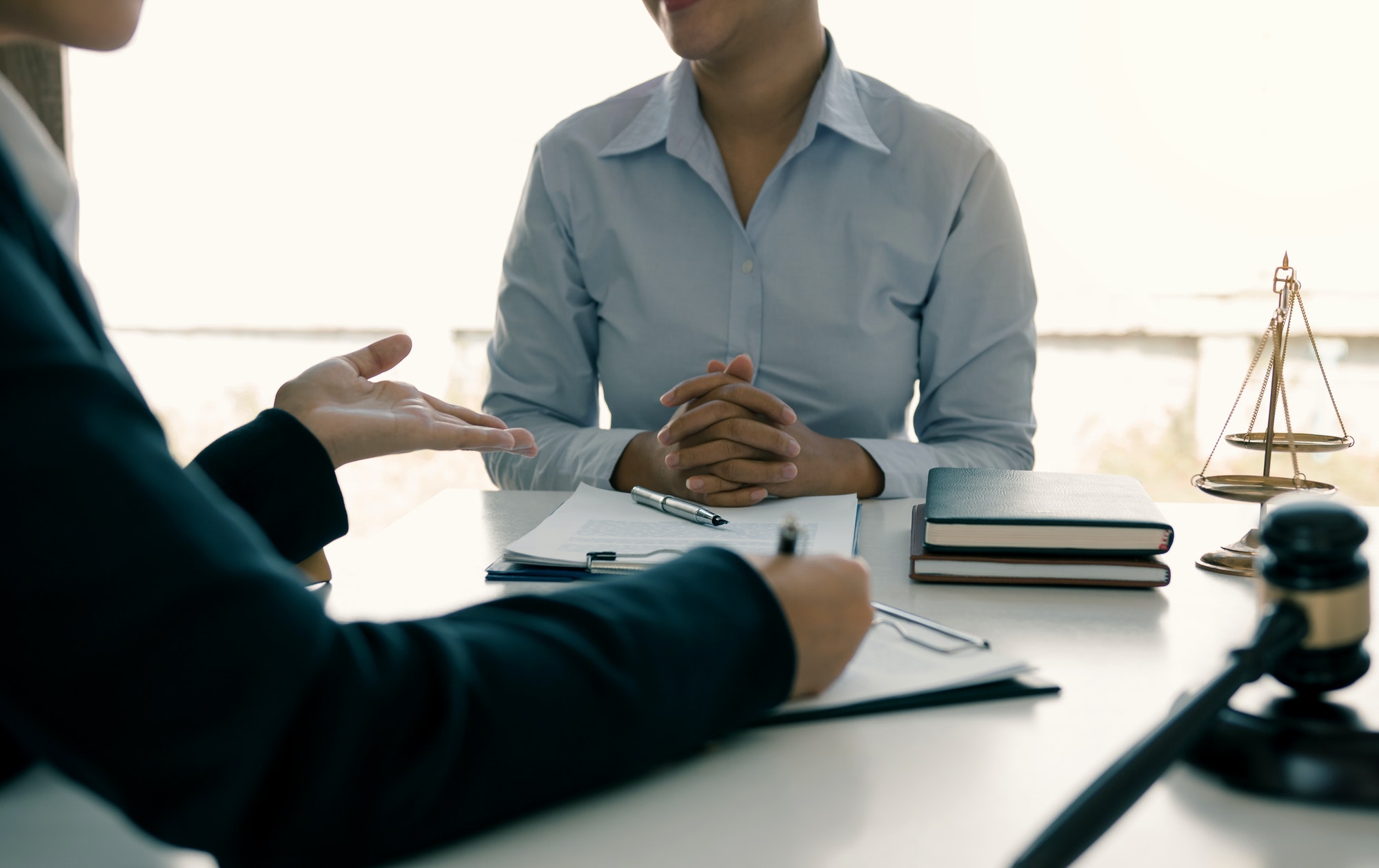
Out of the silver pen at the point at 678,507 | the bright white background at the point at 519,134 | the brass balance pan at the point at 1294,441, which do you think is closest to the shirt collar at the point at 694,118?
the silver pen at the point at 678,507

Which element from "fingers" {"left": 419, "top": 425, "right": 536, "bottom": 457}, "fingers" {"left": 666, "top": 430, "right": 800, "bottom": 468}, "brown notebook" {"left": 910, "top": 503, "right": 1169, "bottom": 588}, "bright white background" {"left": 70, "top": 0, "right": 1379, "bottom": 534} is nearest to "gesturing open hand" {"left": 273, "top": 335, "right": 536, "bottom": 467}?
"fingers" {"left": 419, "top": 425, "right": 536, "bottom": 457}

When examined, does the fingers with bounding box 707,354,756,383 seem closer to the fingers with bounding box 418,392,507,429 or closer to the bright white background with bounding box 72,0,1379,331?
the fingers with bounding box 418,392,507,429

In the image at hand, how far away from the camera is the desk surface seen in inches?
19.5

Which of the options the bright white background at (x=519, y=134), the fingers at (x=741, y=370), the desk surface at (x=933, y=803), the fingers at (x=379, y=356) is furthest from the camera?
the bright white background at (x=519, y=134)

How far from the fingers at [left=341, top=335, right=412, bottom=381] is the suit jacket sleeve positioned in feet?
1.85

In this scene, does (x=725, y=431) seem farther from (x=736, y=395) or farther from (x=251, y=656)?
(x=251, y=656)

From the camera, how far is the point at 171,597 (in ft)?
1.34

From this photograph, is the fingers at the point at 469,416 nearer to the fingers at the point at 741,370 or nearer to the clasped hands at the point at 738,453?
the clasped hands at the point at 738,453

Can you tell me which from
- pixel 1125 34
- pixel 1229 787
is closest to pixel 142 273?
pixel 1125 34

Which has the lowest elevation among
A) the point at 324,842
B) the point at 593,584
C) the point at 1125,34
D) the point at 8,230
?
the point at 324,842

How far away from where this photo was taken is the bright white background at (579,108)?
3408mm

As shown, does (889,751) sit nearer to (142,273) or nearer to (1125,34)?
(1125,34)

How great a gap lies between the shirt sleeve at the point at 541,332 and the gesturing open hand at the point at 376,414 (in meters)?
0.50

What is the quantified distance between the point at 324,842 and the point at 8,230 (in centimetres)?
30
